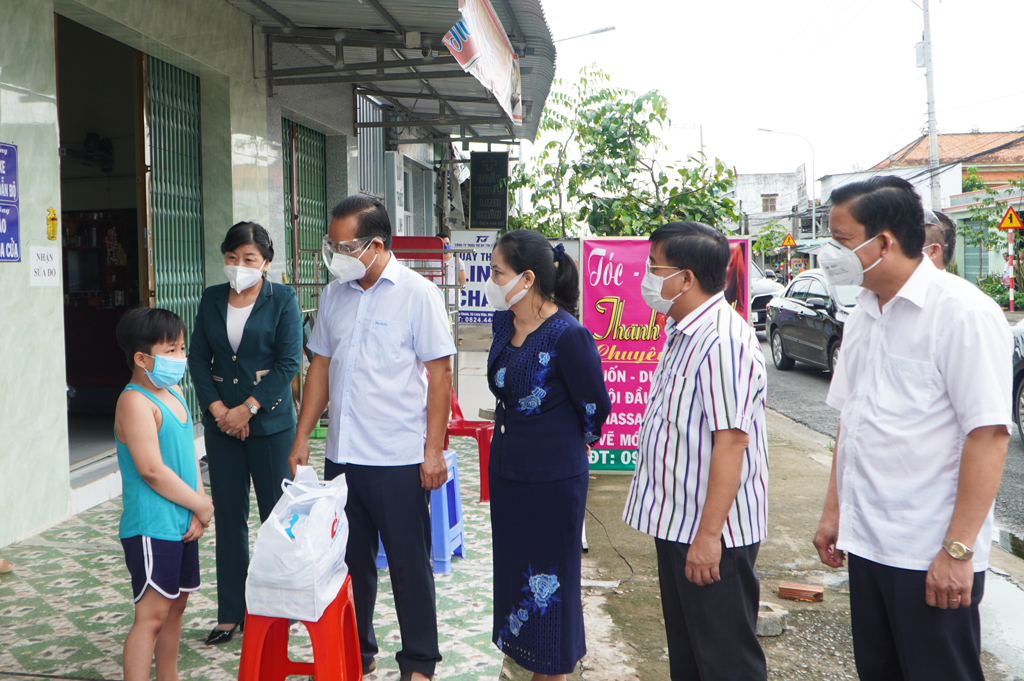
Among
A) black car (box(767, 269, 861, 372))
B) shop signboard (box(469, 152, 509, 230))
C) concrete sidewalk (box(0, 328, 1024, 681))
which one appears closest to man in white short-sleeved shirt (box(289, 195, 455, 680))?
concrete sidewalk (box(0, 328, 1024, 681))

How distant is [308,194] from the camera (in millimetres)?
9078

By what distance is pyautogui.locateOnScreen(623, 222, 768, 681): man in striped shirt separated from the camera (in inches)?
88.0

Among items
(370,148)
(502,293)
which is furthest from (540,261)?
(370,148)

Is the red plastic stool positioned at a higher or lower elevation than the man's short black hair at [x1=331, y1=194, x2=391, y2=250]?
lower

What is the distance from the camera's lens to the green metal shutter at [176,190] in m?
6.05

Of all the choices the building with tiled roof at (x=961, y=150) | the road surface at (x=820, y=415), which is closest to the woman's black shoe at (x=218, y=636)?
the road surface at (x=820, y=415)

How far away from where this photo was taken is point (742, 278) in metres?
5.94

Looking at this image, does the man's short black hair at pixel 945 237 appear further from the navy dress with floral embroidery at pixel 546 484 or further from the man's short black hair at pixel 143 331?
the man's short black hair at pixel 143 331

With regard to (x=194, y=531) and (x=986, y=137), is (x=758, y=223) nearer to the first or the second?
(x=986, y=137)

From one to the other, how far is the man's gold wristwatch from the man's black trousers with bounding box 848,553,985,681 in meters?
0.10

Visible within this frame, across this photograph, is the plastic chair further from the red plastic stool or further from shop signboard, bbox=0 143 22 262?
shop signboard, bbox=0 143 22 262

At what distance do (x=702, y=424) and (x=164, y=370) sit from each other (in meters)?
Answer: 1.76

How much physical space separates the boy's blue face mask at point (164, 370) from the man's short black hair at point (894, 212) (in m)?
2.14

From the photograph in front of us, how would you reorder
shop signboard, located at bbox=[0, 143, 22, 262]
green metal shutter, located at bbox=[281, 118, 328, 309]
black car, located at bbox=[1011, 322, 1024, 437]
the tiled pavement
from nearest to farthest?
the tiled pavement < shop signboard, located at bbox=[0, 143, 22, 262] < black car, located at bbox=[1011, 322, 1024, 437] < green metal shutter, located at bbox=[281, 118, 328, 309]
